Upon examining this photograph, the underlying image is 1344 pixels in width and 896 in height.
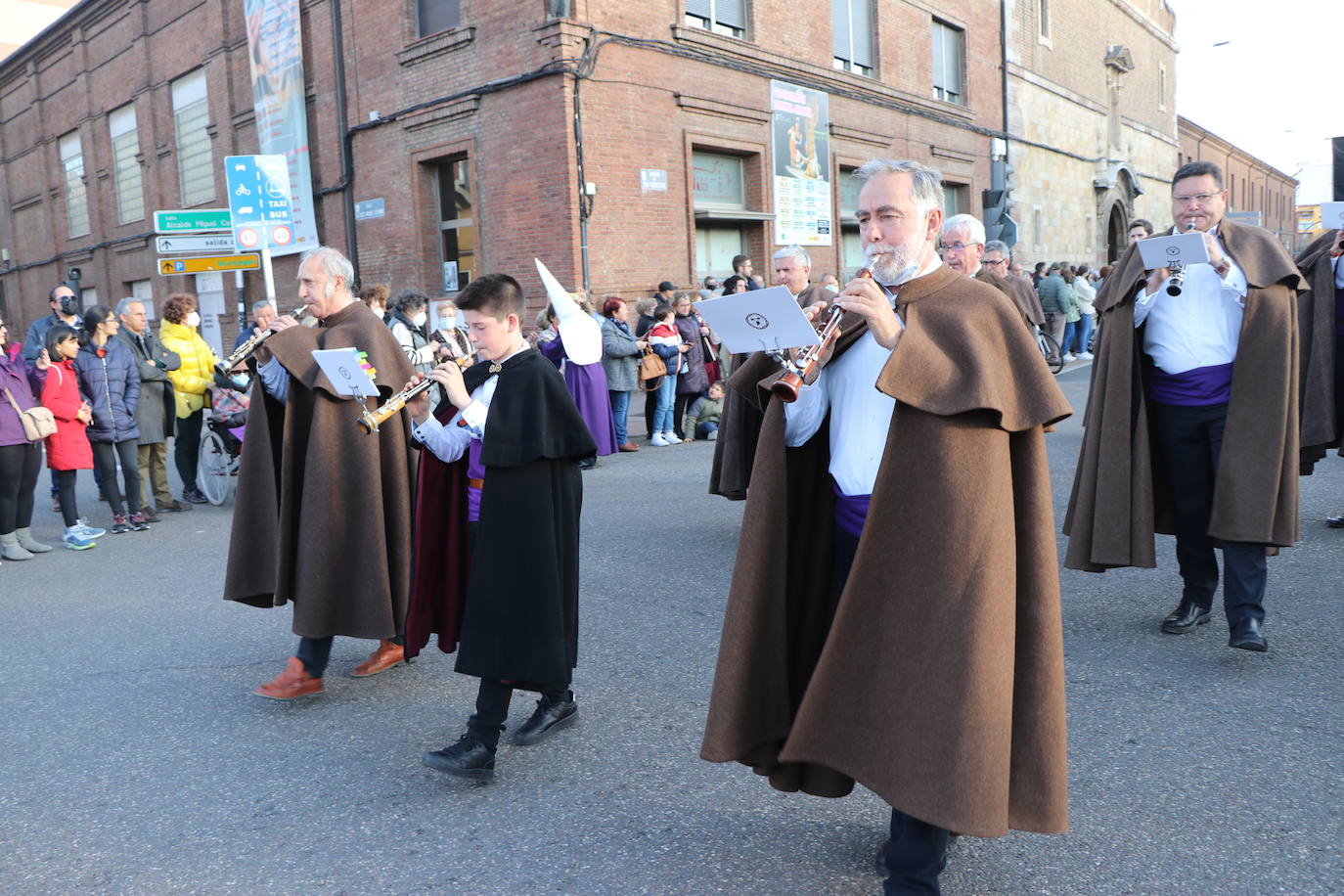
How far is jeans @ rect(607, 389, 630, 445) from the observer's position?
12.8 m

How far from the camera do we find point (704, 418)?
13164 millimetres

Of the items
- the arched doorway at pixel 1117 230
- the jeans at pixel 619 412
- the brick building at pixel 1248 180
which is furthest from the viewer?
the brick building at pixel 1248 180

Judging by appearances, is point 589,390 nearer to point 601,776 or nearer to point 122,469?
point 122,469

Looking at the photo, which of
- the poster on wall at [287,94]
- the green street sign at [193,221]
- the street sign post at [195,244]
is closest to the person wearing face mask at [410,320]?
the street sign post at [195,244]

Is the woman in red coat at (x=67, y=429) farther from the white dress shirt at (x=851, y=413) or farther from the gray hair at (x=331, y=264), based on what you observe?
the white dress shirt at (x=851, y=413)

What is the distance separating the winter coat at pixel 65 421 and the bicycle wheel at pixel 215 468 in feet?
5.12

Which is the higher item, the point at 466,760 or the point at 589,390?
the point at 589,390

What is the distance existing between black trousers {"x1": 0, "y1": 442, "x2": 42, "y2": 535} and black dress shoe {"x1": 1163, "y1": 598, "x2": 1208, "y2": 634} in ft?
25.8

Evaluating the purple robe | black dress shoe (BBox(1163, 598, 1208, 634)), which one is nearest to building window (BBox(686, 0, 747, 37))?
the purple robe

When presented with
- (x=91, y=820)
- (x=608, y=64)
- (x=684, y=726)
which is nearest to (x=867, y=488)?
(x=684, y=726)

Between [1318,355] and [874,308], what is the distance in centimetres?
516

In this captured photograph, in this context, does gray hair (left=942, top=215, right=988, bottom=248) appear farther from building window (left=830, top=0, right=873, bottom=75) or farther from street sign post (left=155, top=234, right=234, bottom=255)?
building window (left=830, top=0, right=873, bottom=75)

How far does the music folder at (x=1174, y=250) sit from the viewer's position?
4609 mm

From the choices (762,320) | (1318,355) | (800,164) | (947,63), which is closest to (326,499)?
(762,320)
